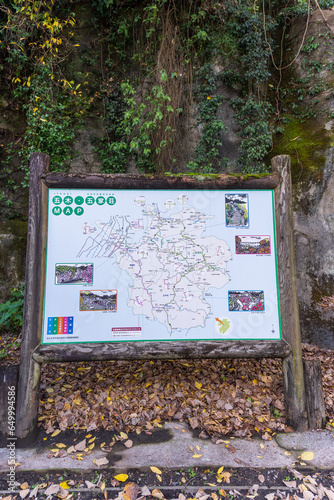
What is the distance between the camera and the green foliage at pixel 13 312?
14.5ft

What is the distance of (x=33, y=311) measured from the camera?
259cm

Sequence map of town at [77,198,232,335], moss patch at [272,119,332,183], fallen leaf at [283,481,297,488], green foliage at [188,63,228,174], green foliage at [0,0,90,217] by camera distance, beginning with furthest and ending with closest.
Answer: green foliage at [188,63,228,174], green foliage at [0,0,90,217], moss patch at [272,119,332,183], map of town at [77,198,232,335], fallen leaf at [283,481,297,488]

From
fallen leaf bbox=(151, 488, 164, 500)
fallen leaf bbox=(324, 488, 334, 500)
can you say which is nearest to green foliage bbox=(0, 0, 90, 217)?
fallen leaf bbox=(151, 488, 164, 500)

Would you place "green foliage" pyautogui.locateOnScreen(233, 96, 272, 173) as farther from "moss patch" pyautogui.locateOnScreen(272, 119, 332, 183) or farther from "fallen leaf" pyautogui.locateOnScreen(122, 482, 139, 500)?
"fallen leaf" pyautogui.locateOnScreen(122, 482, 139, 500)

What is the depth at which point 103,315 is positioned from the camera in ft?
8.74

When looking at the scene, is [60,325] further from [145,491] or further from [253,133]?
[253,133]

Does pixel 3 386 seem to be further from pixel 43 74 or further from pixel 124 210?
pixel 43 74

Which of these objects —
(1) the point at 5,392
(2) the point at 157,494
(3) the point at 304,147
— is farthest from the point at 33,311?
(3) the point at 304,147

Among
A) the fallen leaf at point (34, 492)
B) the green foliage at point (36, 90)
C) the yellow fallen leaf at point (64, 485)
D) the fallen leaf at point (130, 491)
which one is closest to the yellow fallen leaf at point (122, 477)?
the fallen leaf at point (130, 491)

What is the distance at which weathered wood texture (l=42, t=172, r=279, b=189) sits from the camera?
278 centimetres

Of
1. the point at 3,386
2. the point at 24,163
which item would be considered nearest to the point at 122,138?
the point at 24,163

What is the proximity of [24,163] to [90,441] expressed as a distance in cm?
490

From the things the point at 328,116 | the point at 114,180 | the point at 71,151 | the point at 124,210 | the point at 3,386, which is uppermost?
the point at 328,116

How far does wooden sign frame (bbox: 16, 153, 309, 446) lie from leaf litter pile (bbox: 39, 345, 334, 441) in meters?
0.38
